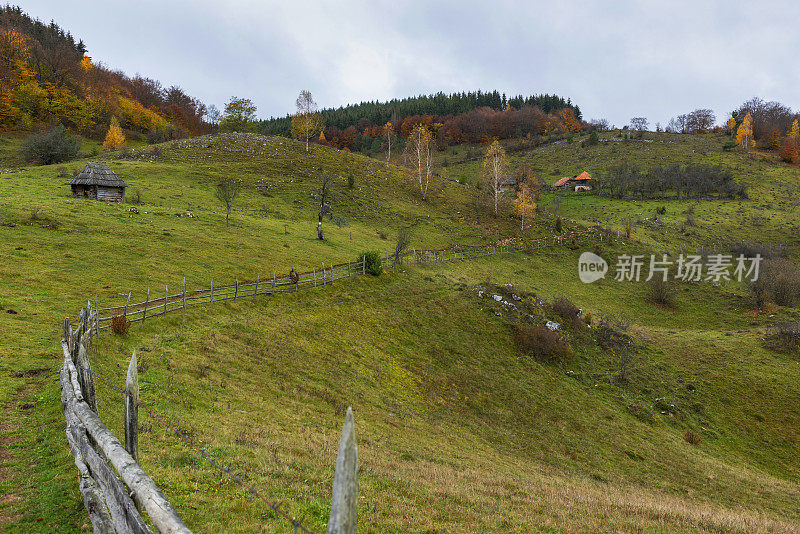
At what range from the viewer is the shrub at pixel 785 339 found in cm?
3023

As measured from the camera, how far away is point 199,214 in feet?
147

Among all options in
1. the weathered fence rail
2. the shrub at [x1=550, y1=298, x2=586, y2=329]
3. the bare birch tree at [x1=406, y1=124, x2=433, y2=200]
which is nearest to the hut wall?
the weathered fence rail

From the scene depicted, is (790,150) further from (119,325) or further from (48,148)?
(48,148)

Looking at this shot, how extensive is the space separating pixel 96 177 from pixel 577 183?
104 meters

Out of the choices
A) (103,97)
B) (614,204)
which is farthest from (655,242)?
(103,97)

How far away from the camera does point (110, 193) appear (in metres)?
43.9

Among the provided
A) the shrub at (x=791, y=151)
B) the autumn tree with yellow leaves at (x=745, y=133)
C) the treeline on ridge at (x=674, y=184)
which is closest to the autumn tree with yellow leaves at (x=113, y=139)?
the treeline on ridge at (x=674, y=184)

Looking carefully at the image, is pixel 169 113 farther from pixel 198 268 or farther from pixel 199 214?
pixel 198 268

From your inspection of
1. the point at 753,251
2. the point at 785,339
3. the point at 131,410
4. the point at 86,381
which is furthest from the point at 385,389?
the point at 753,251

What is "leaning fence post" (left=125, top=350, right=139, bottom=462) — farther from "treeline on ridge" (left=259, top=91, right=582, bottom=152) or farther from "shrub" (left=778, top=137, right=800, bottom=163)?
"shrub" (left=778, top=137, right=800, bottom=163)

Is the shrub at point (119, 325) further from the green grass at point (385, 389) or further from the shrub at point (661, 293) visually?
the shrub at point (661, 293)

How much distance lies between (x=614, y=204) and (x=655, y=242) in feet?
87.3

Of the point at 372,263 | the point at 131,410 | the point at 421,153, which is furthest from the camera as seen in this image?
the point at 421,153

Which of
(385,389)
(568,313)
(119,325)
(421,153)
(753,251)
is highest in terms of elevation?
(421,153)
